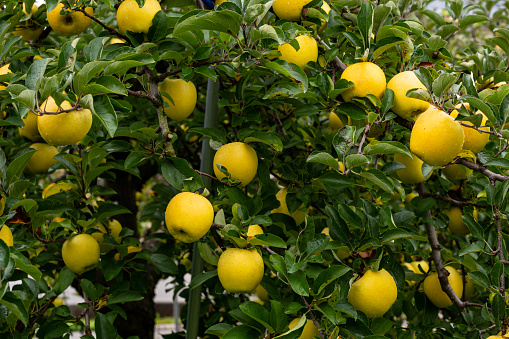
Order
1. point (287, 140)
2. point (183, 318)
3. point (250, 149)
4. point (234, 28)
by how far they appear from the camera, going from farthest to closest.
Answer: point (183, 318) → point (287, 140) → point (250, 149) → point (234, 28)

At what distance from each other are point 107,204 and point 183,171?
1.60 feet

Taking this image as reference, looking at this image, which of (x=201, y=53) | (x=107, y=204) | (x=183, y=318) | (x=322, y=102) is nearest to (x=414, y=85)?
(x=322, y=102)

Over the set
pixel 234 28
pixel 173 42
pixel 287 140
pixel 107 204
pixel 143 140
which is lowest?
pixel 107 204

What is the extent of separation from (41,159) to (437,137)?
1.32 metres

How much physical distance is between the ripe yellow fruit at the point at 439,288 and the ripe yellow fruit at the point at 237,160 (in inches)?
30.7

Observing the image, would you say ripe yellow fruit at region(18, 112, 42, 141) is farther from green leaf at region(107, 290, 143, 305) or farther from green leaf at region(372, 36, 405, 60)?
green leaf at region(372, 36, 405, 60)

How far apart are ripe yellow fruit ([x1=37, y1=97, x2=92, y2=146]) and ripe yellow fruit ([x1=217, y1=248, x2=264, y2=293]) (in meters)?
0.46

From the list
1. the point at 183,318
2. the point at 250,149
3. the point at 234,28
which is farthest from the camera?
the point at 183,318

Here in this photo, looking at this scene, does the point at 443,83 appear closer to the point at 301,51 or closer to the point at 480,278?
the point at 301,51

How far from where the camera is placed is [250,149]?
1326mm

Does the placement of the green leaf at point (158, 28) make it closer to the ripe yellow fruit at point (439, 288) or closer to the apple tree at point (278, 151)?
the apple tree at point (278, 151)

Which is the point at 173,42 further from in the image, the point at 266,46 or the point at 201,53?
the point at 266,46

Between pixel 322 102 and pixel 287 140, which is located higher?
pixel 322 102

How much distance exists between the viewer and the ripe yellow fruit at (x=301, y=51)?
4.14ft
